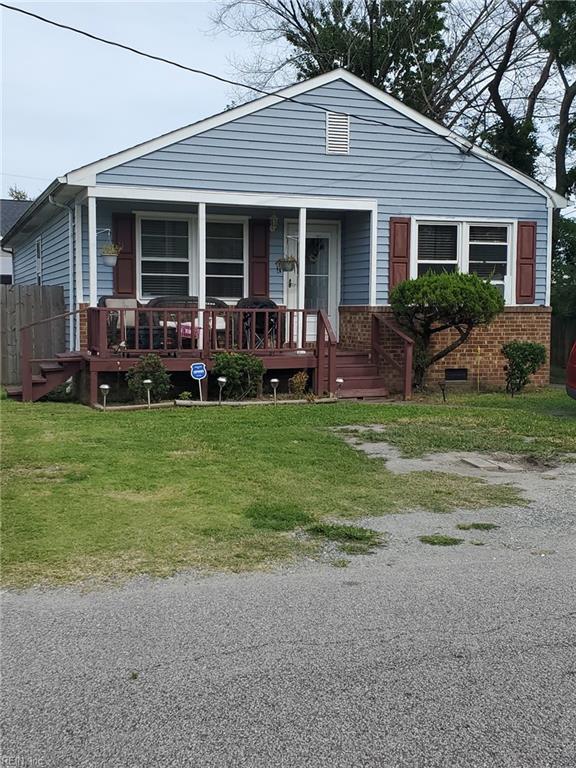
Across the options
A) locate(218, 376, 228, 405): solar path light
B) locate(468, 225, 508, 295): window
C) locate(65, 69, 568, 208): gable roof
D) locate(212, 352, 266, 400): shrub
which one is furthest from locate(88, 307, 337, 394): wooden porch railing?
locate(468, 225, 508, 295): window

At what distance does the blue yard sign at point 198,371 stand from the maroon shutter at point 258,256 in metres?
3.41

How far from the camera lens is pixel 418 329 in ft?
47.8

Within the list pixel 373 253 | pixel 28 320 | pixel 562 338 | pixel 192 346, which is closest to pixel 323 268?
pixel 373 253

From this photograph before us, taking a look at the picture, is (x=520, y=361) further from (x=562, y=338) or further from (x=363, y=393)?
(x=562, y=338)

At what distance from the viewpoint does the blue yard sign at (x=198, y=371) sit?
11992 millimetres

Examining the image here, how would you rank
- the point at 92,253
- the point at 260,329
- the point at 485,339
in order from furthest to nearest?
the point at 485,339 → the point at 260,329 → the point at 92,253

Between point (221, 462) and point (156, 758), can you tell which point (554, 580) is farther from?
point (221, 462)

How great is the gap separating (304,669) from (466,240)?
12.6 m

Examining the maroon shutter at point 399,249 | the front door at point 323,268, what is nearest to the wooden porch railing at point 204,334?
the maroon shutter at point 399,249

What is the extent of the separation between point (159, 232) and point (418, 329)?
16.2 feet

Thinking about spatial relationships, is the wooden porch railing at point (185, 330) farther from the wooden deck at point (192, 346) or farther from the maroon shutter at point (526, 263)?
the maroon shutter at point (526, 263)

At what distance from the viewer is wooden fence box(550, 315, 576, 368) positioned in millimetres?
21641

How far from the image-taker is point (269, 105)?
1395cm

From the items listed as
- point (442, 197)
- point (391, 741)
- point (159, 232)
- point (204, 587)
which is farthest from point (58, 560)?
point (442, 197)
